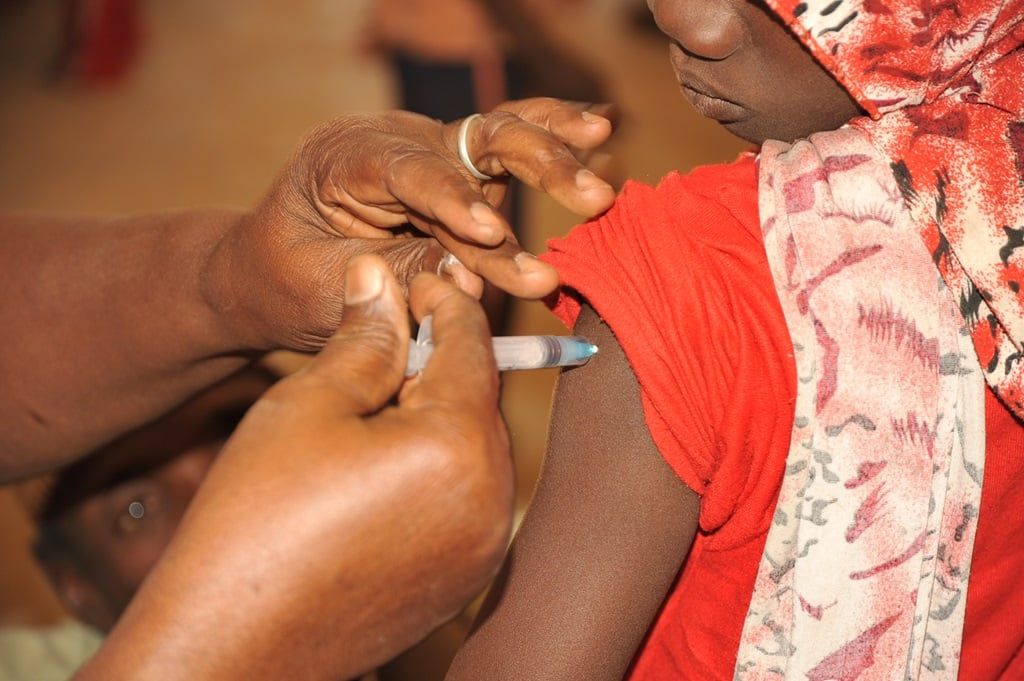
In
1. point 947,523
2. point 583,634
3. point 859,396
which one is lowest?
point 583,634

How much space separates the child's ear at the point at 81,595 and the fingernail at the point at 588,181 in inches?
61.9

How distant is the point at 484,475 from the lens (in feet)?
2.15

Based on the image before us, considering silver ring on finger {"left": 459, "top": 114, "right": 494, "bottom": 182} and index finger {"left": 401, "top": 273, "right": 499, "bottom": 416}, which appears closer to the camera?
index finger {"left": 401, "top": 273, "right": 499, "bottom": 416}

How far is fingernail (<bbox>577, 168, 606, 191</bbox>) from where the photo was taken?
0.80 m

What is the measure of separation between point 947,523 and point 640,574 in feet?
0.88

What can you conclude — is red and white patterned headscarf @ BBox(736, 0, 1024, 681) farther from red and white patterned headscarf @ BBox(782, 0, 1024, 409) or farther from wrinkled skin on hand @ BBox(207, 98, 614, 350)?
wrinkled skin on hand @ BBox(207, 98, 614, 350)

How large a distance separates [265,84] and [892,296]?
14.8 ft

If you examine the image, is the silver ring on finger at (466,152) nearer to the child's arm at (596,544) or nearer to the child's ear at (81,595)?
the child's arm at (596,544)

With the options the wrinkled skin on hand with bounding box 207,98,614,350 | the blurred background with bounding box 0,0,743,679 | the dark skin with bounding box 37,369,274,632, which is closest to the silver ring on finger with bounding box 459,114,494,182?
the wrinkled skin on hand with bounding box 207,98,614,350

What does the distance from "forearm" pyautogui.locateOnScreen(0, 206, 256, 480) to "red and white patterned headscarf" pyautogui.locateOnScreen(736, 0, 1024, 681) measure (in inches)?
26.4

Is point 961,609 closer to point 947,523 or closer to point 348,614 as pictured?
point 947,523

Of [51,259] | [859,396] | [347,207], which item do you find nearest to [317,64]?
[51,259]

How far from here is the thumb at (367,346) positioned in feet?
2.21

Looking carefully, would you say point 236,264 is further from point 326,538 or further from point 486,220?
point 326,538
